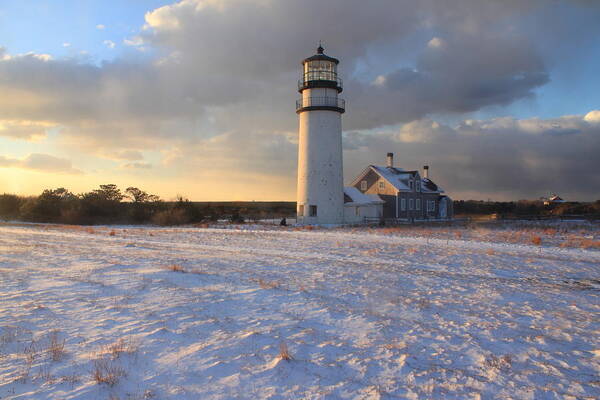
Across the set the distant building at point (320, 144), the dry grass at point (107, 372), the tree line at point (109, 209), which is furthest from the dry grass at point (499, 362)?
the tree line at point (109, 209)

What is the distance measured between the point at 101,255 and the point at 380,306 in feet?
34.5

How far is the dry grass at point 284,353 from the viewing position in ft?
17.6

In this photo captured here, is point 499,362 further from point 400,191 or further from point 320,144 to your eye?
point 400,191


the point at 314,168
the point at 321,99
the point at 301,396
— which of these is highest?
the point at 321,99

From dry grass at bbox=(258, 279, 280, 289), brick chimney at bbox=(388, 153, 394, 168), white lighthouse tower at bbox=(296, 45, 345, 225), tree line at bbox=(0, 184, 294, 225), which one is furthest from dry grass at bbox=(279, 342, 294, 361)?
brick chimney at bbox=(388, 153, 394, 168)

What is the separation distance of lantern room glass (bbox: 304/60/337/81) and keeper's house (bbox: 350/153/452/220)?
14671 millimetres

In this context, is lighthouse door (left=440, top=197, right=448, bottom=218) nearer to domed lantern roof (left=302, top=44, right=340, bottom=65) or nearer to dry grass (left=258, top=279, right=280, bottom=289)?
domed lantern roof (left=302, top=44, right=340, bottom=65)

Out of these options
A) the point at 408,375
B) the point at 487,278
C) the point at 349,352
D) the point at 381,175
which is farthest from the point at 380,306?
the point at 381,175

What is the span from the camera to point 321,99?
3416cm

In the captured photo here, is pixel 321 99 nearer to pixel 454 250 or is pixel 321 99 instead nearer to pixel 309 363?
pixel 454 250

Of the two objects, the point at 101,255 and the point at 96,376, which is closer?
the point at 96,376

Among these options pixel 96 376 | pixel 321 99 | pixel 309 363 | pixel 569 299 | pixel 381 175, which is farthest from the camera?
pixel 381 175

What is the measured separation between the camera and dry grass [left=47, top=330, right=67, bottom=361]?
539 centimetres

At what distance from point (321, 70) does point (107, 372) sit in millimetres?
31836
